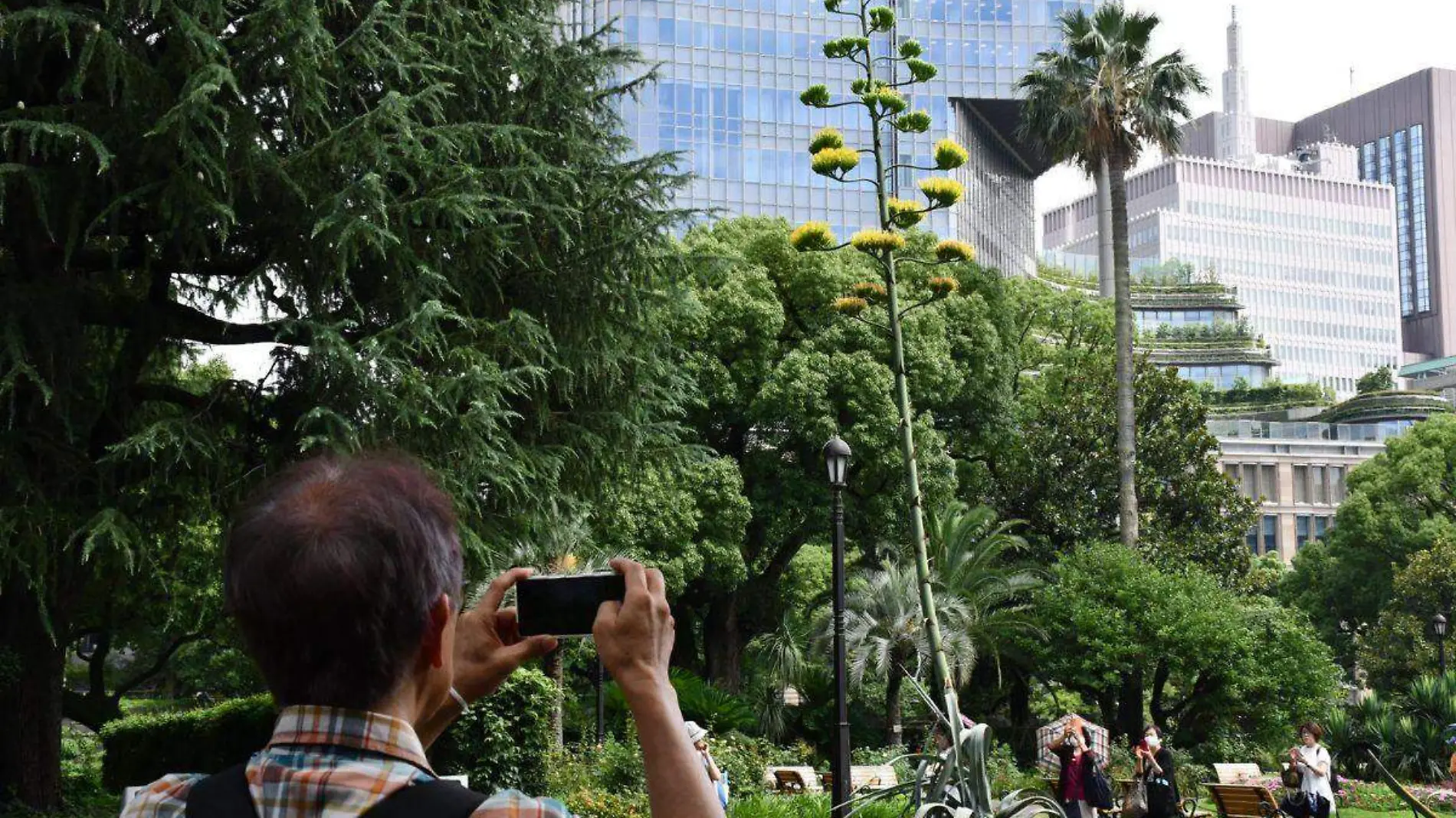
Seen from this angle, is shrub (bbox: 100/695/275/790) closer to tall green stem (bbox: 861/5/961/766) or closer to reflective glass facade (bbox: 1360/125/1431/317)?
tall green stem (bbox: 861/5/961/766)

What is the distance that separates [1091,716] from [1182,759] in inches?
136

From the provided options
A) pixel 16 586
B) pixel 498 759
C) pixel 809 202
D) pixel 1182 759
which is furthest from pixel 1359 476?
pixel 16 586

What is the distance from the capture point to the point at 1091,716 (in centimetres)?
3294

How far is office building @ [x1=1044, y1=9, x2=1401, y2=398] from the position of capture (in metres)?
150

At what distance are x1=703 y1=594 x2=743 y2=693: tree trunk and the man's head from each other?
33.6 metres

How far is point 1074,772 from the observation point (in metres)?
15.1

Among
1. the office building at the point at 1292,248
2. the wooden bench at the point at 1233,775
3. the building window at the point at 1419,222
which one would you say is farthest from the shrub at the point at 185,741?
the building window at the point at 1419,222

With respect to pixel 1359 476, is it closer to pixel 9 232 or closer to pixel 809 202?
pixel 809 202

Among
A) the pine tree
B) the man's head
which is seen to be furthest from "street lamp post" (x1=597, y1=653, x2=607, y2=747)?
the man's head

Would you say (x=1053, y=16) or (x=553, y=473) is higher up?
(x=1053, y=16)

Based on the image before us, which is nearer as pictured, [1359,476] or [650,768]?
[650,768]

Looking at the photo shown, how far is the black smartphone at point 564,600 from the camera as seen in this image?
1.94m

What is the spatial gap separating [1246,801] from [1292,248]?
145717mm

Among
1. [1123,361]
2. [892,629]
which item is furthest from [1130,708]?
[1123,361]
